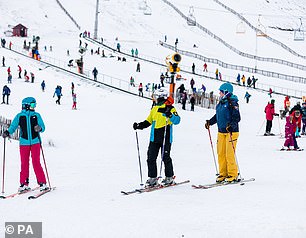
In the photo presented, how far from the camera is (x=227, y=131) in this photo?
8141 millimetres

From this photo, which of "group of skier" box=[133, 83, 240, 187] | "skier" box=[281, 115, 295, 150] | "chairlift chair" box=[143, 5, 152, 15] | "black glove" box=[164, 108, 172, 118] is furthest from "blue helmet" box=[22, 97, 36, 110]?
"chairlift chair" box=[143, 5, 152, 15]

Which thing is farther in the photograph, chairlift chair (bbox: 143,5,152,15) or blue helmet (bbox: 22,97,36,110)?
chairlift chair (bbox: 143,5,152,15)

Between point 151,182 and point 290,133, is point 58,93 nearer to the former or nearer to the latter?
point 290,133

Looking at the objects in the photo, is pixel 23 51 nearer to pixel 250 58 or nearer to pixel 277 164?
pixel 250 58

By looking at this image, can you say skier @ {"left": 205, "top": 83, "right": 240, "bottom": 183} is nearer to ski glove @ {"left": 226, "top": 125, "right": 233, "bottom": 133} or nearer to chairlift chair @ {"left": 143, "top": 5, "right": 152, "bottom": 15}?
ski glove @ {"left": 226, "top": 125, "right": 233, "bottom": 133}

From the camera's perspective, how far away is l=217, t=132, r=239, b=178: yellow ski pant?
8.17m

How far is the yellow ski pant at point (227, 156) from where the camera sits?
8172 millimetres

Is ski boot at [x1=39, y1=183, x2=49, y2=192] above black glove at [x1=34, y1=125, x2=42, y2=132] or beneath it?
beneath

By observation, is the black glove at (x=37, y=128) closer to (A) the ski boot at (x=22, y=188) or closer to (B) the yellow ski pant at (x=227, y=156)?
(A) the ski boot at (x=22, y=188)

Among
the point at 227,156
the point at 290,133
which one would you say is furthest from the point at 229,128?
the point at 290,133

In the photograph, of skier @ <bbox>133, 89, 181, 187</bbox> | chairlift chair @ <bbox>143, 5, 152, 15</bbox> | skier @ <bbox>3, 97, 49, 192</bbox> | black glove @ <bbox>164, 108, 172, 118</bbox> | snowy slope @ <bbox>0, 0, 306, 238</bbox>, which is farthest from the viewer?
chairlift chair @ <bbox>143, 5, 152, 15</bbox>

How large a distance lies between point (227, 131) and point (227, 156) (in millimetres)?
400

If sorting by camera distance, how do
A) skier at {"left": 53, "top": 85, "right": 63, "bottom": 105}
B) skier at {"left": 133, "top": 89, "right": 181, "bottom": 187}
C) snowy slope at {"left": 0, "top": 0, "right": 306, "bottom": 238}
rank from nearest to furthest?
1. snowy slope at {"left": 0, "top": 0, "right": 306, "bottom": 238}
2. skier at {"left": 133, "top": 89, "right": 181, "bottom": 187}
3. skier at {"left": 53, "top": 85, "right": 63, "bottom": 105}

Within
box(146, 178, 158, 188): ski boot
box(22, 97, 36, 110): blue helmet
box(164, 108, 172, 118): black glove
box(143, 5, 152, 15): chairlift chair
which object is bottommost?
box(146, 178, 158, 188): ski boot
